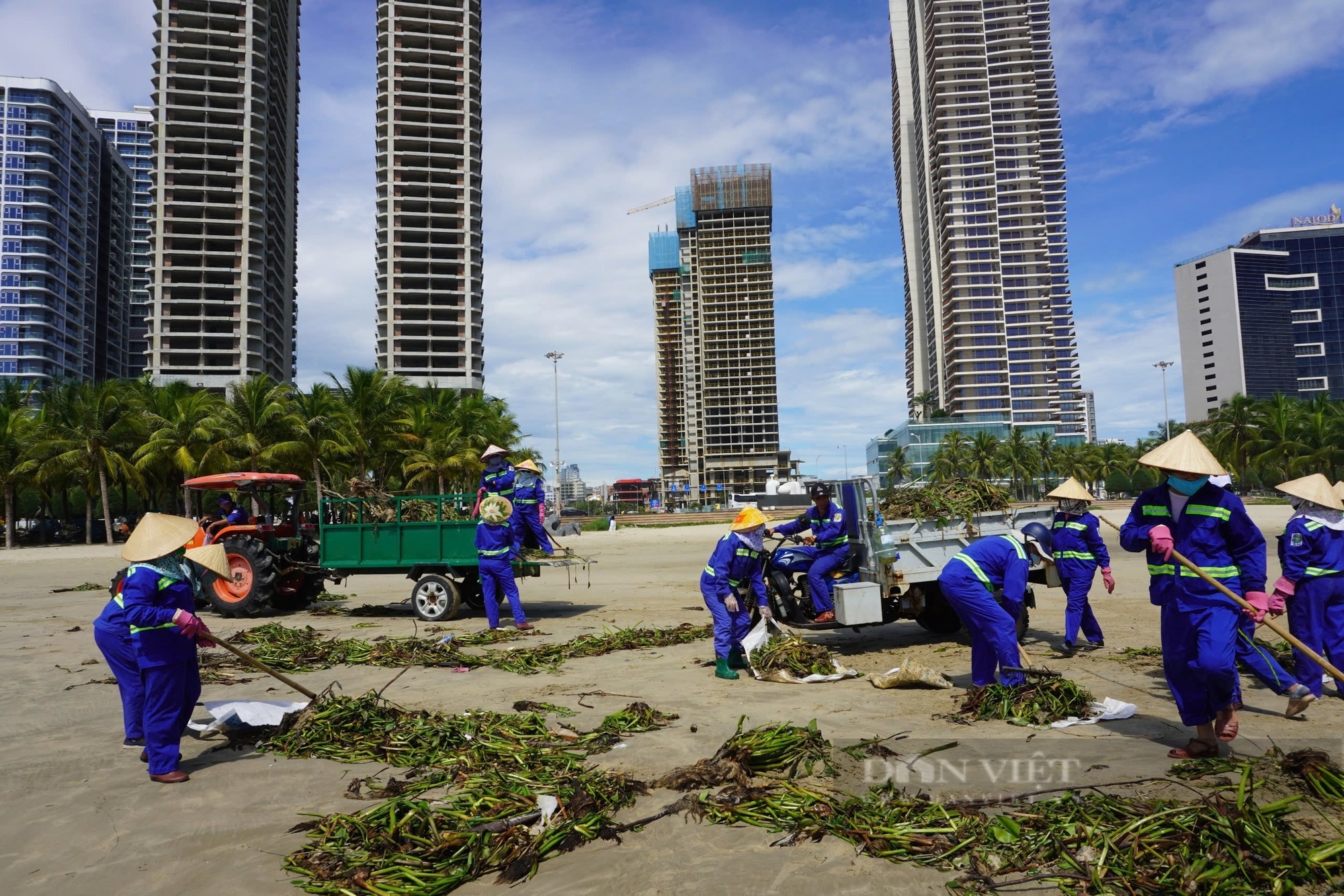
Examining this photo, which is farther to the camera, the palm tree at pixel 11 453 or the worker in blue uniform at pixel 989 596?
the palm tree at pixel 11 453

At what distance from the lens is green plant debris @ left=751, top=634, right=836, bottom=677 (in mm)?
7883

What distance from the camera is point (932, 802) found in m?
4.38

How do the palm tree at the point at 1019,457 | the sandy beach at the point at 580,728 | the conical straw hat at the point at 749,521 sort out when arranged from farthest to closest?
the palm tree at the point at 1019,457 < the conical straw hat at the point at 749,521 < the sandy beach at the point at 580,728

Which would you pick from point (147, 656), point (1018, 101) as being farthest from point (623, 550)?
point (1018, 101)

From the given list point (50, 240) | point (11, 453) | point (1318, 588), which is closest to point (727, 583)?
point (1318, 588)

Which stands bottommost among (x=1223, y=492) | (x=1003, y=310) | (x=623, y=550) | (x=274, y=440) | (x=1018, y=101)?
(x=623, y=550)

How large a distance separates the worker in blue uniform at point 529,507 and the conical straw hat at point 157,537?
19.5ft

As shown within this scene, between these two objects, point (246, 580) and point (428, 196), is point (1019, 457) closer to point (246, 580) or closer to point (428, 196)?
point (246, 580)

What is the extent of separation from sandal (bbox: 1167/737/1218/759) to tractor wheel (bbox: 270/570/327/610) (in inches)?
481

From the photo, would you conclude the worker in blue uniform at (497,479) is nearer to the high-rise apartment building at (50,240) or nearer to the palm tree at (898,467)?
the palm tree at (898,467)

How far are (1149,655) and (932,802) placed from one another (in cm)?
550

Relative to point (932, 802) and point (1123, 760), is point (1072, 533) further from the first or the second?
point (932, 802)

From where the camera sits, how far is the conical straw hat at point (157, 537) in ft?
17.5

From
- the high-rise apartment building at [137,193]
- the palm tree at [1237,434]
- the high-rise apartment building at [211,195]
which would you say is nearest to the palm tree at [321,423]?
the palm tree at [1237,434]
